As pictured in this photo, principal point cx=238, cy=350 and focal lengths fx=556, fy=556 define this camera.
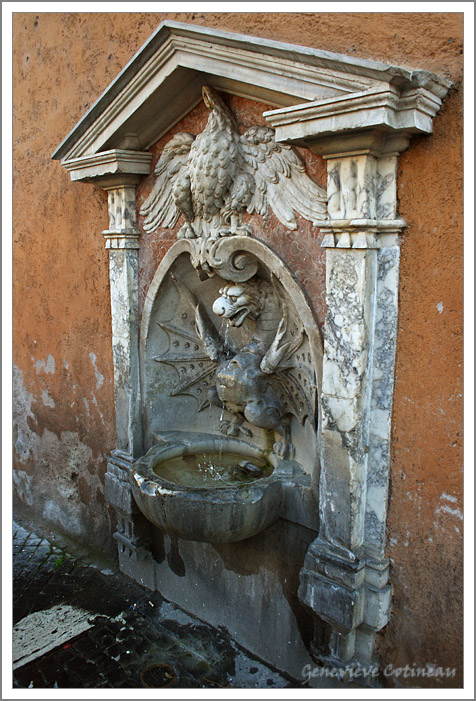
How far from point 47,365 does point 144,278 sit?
1538mm

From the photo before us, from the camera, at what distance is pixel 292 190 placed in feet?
8.73

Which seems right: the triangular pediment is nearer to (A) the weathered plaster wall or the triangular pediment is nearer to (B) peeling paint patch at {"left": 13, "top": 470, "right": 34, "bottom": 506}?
(A) the weathered plaster wall

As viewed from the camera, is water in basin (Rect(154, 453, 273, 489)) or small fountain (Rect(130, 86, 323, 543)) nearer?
small fountain (Rect(130, 86, 323, 543))

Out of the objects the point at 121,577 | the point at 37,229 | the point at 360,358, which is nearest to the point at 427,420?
the point at 360,358

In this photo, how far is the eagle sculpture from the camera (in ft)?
8.70

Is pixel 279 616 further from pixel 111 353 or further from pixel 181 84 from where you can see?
pixel 181 84

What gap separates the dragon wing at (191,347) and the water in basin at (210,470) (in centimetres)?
43

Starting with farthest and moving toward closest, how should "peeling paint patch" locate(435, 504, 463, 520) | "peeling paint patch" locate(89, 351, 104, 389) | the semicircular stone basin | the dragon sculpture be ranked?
"peeling paint patch" locate(89, 351, 104, 389) → the dragon sculpture → the semicircular stone basin → "peeling paint patch" locate(435, 504, 463, 520)

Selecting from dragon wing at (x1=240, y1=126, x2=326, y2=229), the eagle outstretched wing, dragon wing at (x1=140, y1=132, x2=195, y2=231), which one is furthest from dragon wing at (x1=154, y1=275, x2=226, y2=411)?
dragon wing at (x1=240, y1=126, x2=326, y2=229)

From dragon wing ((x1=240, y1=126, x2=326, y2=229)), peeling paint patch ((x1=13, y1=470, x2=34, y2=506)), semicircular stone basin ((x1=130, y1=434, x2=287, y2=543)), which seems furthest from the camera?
peeling paint patch ((x1=13, y1=470, x2=34, y2=506))

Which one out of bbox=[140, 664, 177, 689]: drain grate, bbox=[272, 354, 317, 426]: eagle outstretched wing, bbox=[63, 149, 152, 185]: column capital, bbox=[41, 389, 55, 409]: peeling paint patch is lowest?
bbox=[140, 664, 177, 689]: drain grate

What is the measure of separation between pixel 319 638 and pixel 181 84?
2.95 metres

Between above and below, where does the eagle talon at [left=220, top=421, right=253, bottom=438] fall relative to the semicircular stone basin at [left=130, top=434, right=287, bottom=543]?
above

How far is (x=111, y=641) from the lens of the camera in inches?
133
